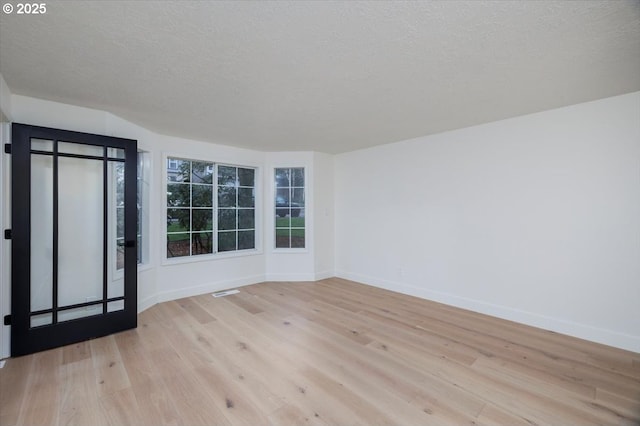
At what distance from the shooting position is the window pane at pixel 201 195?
458cm

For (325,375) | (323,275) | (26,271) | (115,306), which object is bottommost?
(325,375)

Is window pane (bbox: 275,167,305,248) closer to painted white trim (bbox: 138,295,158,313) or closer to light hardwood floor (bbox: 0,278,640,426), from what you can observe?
light hardwood floor (bbox: 0,278,640,426)

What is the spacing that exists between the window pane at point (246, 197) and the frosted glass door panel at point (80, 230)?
7.42 feet

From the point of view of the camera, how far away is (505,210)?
3520 mm

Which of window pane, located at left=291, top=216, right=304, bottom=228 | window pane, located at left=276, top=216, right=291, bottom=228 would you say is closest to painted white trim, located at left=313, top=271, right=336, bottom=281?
window pane, located at left=291, top=216, right=304, bottom=228

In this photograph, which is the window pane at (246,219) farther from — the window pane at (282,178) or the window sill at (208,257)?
the window pane at (282,178)

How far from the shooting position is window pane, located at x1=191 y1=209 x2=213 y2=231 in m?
4.57

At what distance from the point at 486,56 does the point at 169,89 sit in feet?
8.95

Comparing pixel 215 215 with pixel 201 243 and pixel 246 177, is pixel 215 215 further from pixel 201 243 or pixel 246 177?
pixel 246 177

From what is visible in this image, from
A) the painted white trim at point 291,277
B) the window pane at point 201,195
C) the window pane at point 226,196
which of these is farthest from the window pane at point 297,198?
the window pane at point 201,195

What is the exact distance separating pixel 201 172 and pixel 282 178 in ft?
4.93

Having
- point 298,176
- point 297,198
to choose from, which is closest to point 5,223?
point 297,198

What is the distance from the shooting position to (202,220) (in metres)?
4.67

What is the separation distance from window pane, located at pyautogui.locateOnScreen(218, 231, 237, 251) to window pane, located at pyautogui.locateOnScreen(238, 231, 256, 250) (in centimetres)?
12
